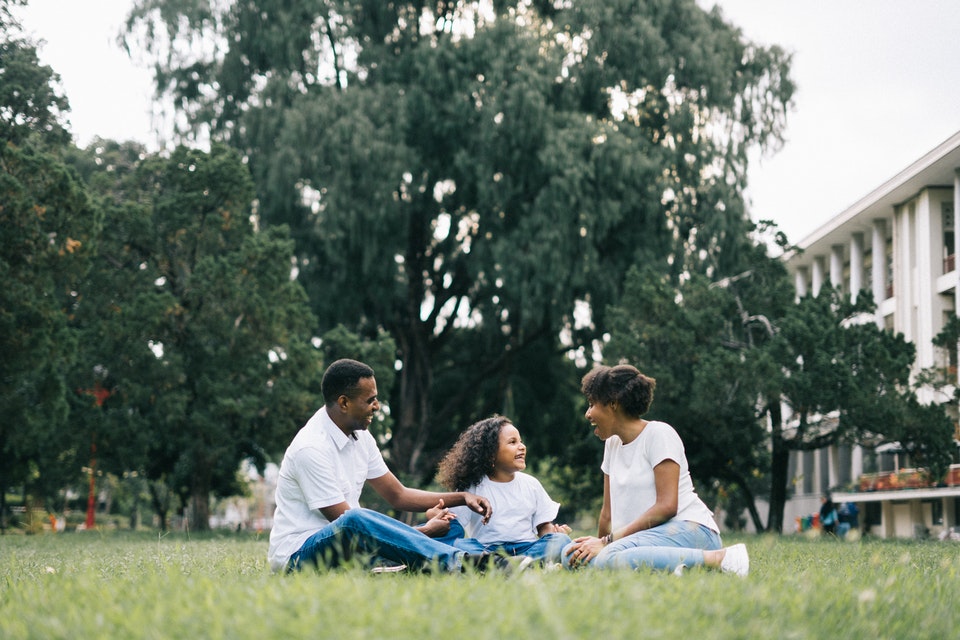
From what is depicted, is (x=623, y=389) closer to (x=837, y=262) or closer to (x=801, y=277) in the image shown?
(x=837, y=262)

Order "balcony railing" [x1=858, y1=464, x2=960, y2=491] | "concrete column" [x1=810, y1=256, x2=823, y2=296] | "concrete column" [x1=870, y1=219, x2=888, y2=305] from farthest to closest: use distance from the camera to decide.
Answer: "concrete column" [x1=810, y1=256, x2=823, y2=296] → "concrete column" [x1=870, y1=219, x2=888, y2=305] → "balcony railing" [x1=858, y1=464, x2=960, y2=491]

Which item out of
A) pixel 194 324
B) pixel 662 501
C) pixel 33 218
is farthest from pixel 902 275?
pixel 662 501

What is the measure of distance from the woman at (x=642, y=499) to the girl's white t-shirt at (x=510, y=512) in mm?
654

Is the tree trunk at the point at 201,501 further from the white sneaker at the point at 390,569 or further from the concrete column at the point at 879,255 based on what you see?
the concrete column at the point at 879,255

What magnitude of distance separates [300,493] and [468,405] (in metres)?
25.8

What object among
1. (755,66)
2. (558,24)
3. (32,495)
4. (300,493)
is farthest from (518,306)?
(300,493)

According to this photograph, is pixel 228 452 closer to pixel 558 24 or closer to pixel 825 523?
pixel 558 24

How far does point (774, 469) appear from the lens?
27.1 metres

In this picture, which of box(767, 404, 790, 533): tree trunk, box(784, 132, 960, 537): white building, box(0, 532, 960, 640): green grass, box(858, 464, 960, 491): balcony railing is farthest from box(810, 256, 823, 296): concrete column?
box(0, 532, 960, 640): green grass

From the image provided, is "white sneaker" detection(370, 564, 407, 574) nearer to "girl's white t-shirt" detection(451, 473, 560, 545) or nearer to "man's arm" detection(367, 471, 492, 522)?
"man's arm" detection(367, 471, 492, 522)

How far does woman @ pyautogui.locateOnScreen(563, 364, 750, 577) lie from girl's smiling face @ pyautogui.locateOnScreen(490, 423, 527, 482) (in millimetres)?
727

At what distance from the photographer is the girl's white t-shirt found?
24.2 feet

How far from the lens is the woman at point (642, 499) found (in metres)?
6.14

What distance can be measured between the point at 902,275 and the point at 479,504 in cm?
3987
